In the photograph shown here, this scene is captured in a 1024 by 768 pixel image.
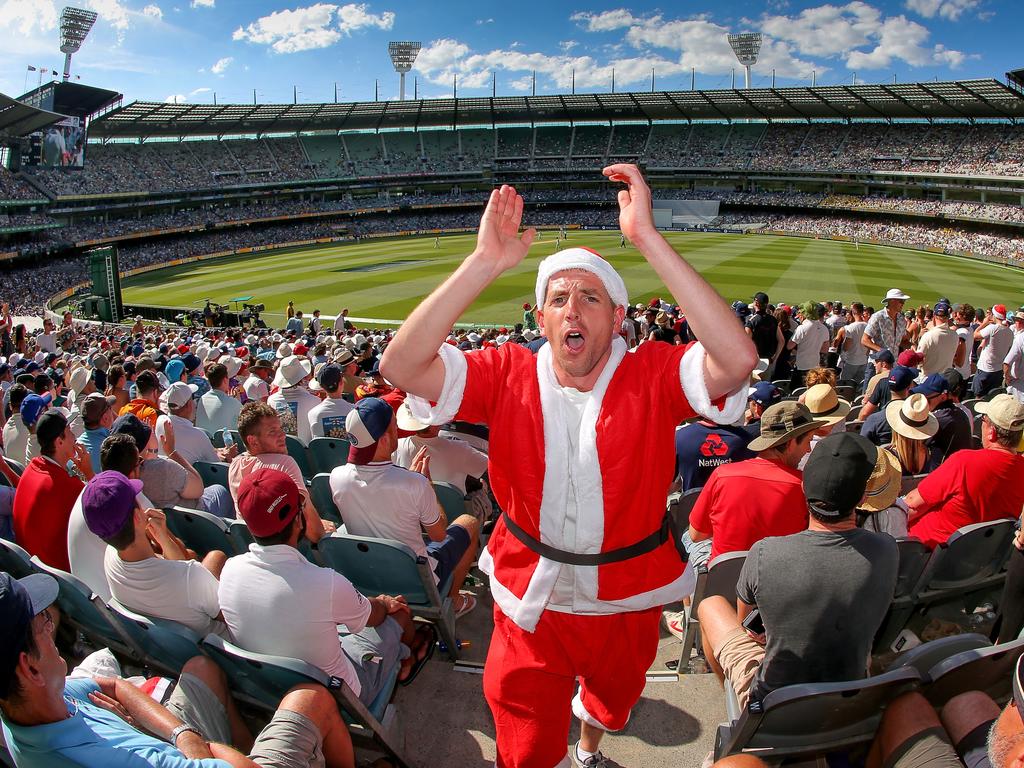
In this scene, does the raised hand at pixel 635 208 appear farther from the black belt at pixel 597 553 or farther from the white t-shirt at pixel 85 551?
the white t-shirt at pixel 85 551

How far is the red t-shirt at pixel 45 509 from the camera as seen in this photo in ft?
13.7

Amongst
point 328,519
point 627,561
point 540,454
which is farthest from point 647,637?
point 328,519

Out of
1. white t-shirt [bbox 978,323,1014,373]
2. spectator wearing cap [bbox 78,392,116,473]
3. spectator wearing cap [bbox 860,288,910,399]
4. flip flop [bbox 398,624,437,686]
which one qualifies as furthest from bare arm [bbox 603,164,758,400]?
white t-shirt [bbox 978,323,1014,373]

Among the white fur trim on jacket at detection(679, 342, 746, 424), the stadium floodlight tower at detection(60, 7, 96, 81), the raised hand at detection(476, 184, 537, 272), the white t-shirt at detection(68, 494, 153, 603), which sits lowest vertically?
the white t-shirt at detection(68, 494, 153, 603)

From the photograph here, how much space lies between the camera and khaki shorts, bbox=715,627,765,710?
2746 mm

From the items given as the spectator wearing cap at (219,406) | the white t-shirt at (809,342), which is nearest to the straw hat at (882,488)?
the spectator wearing cap at (219,406)

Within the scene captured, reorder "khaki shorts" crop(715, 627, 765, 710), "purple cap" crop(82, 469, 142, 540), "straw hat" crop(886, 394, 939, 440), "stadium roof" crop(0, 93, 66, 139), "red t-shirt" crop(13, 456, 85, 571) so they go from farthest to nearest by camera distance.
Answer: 1. "stadium roof" crop(0, 93, 66, 139)
2. "straw hat" crop(886, 394, 939, 440)
3. "red t-shirt" crop(13, 456, 85, 571)
4. "purple cap" crop(82, 469, 142, 540)
5. "khaki shorts" crop(715, 627, 765, 710)

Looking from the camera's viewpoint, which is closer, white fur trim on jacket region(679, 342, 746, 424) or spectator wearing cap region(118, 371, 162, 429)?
white fur trim on jacket region(679, 342, 746, 424)

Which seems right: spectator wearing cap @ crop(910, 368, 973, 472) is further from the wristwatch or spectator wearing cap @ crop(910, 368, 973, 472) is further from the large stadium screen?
the large stadium screen

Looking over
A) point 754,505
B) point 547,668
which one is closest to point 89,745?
point 547,668

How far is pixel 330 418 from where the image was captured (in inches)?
256

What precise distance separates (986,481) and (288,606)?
14.1 ft

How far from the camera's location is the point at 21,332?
16375mm

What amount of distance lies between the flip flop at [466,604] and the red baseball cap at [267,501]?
196 centimetres
